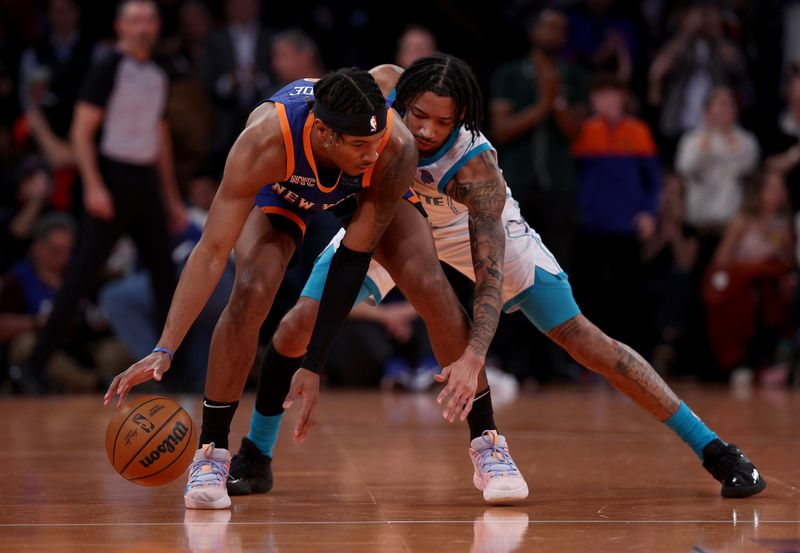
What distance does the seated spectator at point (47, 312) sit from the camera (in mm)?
9133

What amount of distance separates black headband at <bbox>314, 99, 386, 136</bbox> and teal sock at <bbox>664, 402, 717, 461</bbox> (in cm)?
156

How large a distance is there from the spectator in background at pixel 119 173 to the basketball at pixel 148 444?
437 cm

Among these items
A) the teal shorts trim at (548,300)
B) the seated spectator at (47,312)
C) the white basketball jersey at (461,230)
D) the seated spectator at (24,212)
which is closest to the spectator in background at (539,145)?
the seated spectator at (47,312)

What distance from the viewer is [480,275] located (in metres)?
4.14

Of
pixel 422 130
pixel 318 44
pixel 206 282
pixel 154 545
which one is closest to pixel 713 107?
pixel 318 44

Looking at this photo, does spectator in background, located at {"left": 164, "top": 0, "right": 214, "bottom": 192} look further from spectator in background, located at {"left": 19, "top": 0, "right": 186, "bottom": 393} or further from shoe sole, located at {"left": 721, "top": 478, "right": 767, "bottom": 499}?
shoe sole, located at {"left": 721, "top": 478, "right": 767, "bottom": 499}

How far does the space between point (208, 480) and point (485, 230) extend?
1232 millimetres

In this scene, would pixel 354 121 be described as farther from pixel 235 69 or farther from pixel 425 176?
pixel 235 69

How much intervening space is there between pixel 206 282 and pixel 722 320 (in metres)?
6.68

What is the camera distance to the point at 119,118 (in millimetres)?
8367

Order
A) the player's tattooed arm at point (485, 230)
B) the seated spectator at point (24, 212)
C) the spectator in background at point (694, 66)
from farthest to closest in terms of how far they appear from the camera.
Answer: the spectator in background at point (694, 66)
the seated spectator at point (24, 212)
the player's tattooed arm at point (485, 230)

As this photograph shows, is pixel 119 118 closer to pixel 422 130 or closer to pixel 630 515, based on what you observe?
pixel 422 130

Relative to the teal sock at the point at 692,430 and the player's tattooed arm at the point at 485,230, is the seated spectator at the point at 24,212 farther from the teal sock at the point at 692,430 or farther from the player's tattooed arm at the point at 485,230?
the teal sock at the point at 692,430

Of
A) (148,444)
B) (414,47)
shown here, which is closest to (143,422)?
(148,444)
